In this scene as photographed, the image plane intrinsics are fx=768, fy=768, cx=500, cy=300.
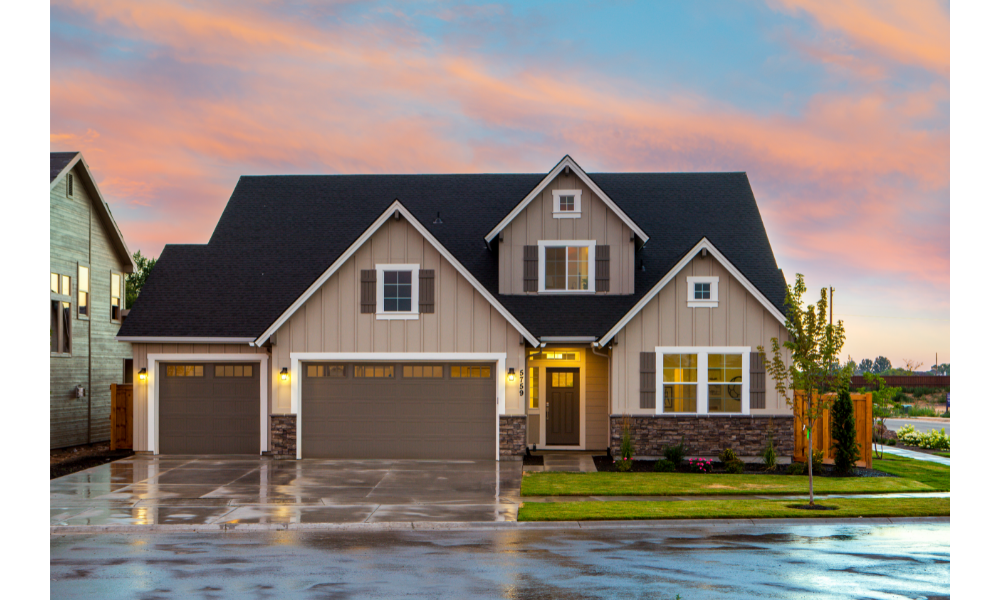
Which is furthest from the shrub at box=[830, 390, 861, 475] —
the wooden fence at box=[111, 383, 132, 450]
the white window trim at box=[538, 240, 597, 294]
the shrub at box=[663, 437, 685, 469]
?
the wooden fence at box=[111, 383, 132, 450]

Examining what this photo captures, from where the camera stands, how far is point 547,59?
22.3 metres

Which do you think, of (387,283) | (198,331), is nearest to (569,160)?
(387,283)

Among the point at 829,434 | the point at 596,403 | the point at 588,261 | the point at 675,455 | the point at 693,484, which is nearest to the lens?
the point at 693,484

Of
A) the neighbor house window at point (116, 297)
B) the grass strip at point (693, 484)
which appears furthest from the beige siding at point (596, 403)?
the neighbor house window at point (116, 297)

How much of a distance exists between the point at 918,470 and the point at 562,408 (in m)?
9.05

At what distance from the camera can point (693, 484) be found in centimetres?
1616

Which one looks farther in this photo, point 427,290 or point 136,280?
point 136,280

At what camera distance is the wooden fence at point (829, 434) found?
19.1m

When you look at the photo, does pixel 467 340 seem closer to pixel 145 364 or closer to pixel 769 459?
pixel 769 459

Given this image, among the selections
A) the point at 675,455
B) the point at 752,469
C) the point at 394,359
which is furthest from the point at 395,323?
the point at 752,469

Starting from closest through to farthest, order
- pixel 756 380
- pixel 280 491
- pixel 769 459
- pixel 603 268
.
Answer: pixel 280 491 < pixel 769 459 < pixel 756 380 < pixel 603 268

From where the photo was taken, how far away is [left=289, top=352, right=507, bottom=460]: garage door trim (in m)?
19.8

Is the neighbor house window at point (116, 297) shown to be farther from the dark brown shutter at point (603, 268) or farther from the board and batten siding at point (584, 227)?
the dark brown shutter at point (603, 268)

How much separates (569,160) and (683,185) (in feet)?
21.3
